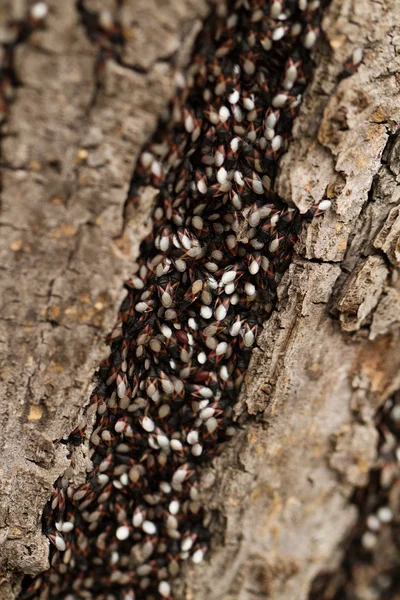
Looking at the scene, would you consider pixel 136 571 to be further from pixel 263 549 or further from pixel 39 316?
pixel 39 316

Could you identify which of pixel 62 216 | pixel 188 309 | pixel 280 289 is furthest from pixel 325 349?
pixel 62 216

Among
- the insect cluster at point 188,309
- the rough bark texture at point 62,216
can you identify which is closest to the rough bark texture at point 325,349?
the insect cluster at point 188,309

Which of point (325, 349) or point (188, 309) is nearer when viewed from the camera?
point (188, 309)

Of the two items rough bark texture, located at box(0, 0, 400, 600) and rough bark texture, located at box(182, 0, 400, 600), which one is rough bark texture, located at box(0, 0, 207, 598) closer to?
rough bark texture, located at box(0, 0, 400, 600)

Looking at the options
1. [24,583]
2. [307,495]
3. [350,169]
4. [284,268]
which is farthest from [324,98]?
[24,583]

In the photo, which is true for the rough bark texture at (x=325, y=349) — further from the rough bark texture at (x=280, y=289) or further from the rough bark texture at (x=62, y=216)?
the rough bark texture at (x=62, y=216)

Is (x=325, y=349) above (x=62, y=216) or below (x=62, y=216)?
below

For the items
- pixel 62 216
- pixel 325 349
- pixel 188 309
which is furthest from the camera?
pixel 325 349

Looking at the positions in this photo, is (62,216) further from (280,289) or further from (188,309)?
(280,289)

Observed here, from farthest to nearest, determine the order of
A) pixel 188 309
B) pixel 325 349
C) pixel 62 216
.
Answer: pixel 325 349, pixel 188 309, pixel 62 216
